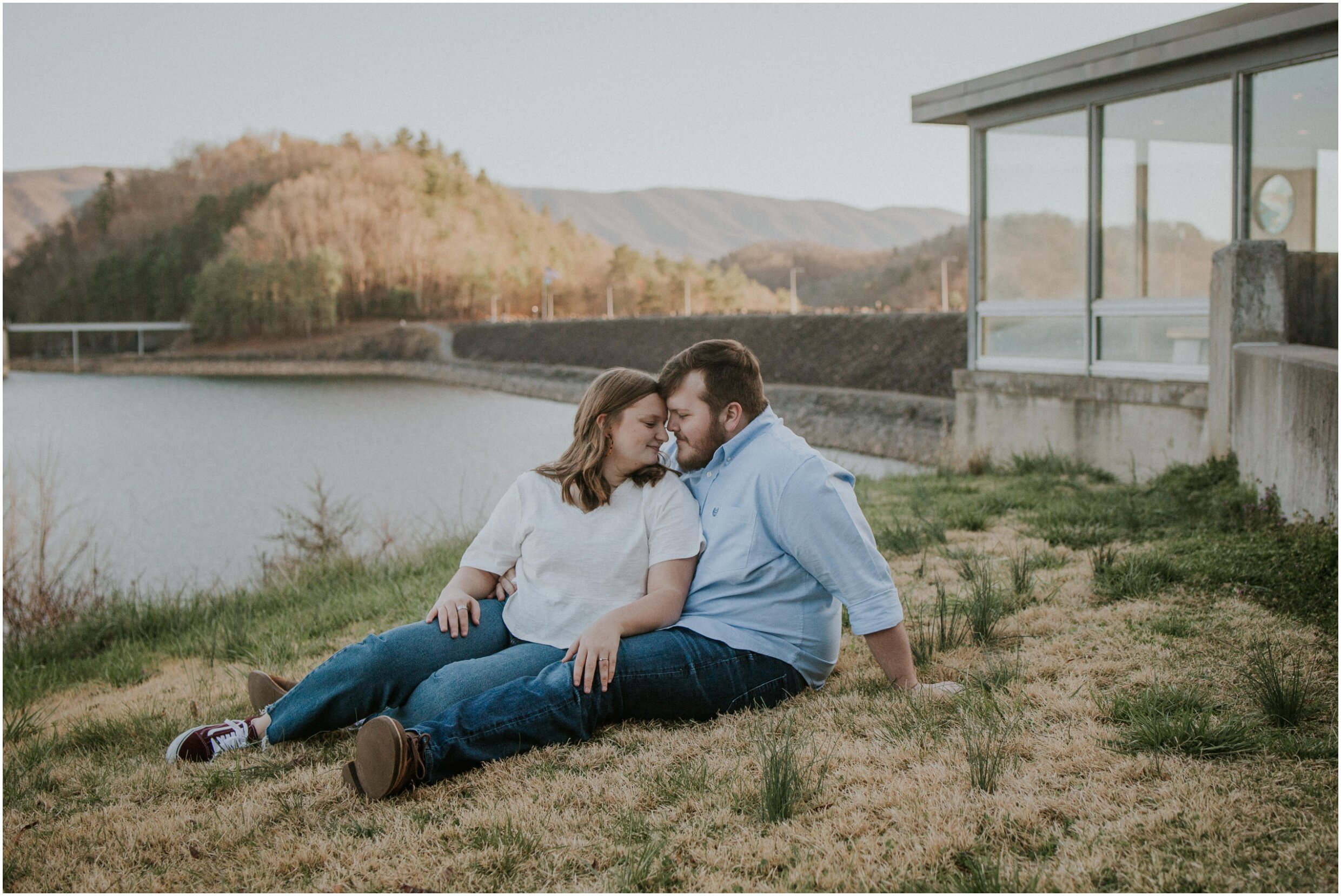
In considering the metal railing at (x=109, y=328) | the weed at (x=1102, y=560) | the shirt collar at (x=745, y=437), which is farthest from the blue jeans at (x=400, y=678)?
the metal railing at (x=109, y=328)

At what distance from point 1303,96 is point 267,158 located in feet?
453

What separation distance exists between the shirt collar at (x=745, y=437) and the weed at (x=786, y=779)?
860mm

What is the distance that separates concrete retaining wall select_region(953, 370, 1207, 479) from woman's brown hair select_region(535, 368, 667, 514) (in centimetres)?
661

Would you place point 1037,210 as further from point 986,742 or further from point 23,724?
point 23,724

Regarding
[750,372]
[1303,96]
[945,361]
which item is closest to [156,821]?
[750,372]

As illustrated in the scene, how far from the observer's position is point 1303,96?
903 cm

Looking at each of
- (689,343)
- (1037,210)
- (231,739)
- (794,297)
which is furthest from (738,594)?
(794,297)

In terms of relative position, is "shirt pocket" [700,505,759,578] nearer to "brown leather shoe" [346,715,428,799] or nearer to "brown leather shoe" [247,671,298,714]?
"brown leather shoe" [346,715,428,799]

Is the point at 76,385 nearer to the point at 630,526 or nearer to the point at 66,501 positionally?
the point at 66,501

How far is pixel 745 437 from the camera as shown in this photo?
3193 millimetres

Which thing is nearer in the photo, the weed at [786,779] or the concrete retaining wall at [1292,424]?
the weed at [786,779]

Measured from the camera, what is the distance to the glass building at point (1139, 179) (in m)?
9.16

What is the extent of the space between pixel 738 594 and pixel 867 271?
346 feet

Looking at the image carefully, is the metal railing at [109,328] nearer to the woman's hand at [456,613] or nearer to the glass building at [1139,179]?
the glass building at [1139,179]
